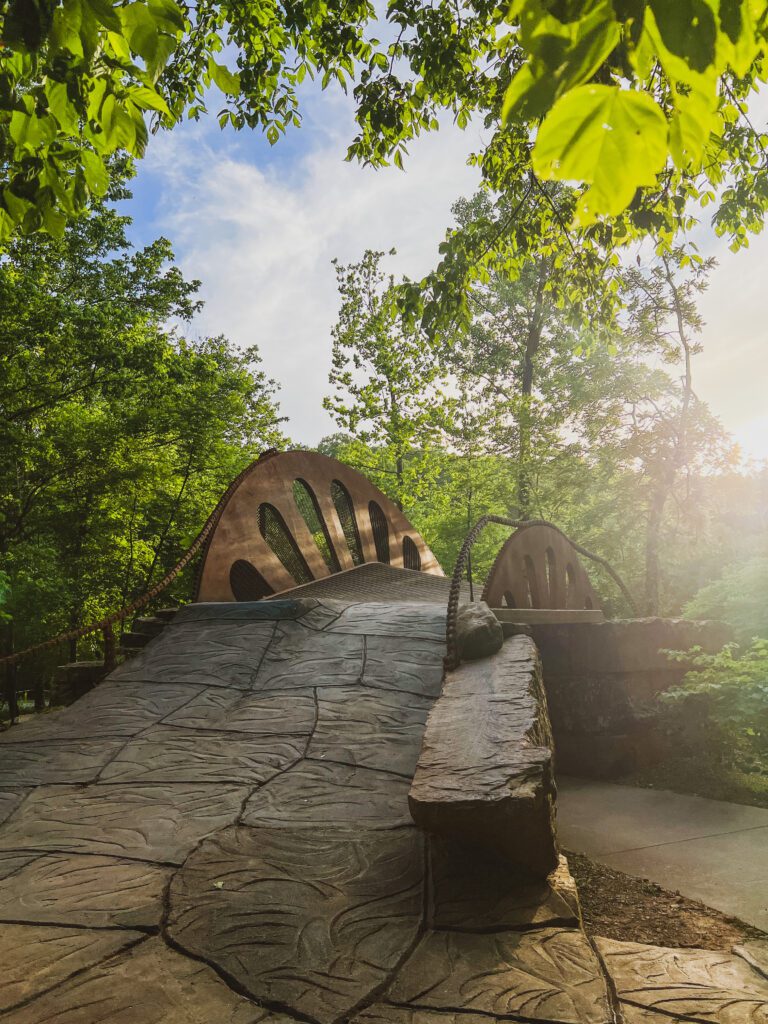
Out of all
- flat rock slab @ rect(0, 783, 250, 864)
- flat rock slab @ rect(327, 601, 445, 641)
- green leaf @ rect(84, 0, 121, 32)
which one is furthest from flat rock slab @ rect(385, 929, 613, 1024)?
flat rock slab @ rect(327, 601, 445, 641)

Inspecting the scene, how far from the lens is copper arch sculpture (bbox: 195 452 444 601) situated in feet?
22.3

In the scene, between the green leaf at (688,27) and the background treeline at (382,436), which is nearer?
the green leaf at (688,27)

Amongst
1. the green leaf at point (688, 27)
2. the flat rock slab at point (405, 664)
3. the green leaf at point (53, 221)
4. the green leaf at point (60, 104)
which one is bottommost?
the flat rock slab at point (405, 664)

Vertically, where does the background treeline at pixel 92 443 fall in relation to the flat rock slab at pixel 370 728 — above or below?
above

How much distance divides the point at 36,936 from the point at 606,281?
553cm

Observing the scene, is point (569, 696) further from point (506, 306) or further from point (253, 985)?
point (506, 306)

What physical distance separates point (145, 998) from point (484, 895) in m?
1.23

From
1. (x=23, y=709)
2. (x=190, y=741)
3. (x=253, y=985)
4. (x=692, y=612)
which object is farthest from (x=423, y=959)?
(x=23, y=709)

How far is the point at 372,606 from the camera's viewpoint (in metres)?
6.16

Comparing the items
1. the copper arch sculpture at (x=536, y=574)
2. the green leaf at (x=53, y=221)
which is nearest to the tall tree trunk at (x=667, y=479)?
the copper arch sculpture at (x=536, y=574)

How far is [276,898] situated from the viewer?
2.33 m

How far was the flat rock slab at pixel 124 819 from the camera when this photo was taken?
108 inches

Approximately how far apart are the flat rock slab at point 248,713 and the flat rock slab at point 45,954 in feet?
5.92

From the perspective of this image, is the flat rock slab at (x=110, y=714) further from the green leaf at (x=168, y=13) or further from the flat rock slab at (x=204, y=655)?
the green leaf at (x=168, y=13)
